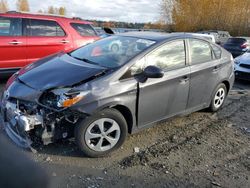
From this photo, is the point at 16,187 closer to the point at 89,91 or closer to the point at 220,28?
the point at 89,91

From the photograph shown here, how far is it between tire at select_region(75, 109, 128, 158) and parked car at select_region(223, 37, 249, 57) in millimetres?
13201

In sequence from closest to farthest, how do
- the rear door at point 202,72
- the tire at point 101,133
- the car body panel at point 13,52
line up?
the tire at point 101,133 < the rear door at point 202,72 < the car body panel at point 13,52

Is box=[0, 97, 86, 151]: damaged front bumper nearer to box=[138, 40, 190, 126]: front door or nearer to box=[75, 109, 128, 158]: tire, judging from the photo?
box=[75, 109, 128, 158]: tire

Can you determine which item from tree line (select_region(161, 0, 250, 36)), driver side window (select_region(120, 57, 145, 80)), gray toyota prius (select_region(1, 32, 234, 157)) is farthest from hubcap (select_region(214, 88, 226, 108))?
tree line (select_region(161, 0, 250, 36))

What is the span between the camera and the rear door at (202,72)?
515cm

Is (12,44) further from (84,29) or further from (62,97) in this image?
(62,97)

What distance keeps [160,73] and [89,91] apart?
1.03 meters

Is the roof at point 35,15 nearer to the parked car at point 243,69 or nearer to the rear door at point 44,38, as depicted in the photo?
the rear door at point 44,38

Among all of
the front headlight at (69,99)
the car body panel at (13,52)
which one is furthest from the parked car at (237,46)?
the front headlight at (69,99)

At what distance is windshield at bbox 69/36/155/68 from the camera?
177 inches

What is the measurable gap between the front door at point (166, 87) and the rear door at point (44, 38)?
3.52 metres

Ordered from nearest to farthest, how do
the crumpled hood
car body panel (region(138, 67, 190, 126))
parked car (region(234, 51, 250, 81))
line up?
the crumpled hood, car body panel (region(138, 67, 190, 126)), parked car (region(234, 51, 250, 81))

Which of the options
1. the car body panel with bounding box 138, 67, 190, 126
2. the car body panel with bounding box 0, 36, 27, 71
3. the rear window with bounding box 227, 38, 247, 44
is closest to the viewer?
A: the car body panel with bounding box 138, 67, 190, 126

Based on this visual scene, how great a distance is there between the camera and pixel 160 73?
4285 millimetres
